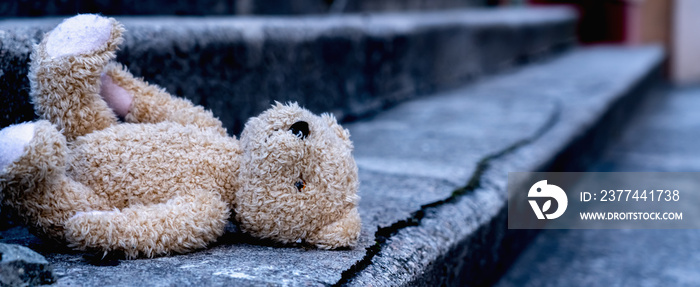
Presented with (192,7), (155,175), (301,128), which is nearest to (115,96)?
(155,175)

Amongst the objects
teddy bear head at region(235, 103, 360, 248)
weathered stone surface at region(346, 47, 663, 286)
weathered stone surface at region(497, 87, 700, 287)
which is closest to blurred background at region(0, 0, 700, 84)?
weathered stone surface at region(346, 47, 663, 286)

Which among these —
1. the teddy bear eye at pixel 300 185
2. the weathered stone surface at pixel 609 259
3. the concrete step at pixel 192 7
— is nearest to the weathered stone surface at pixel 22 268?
the teddy bear eye at pixel 300 185

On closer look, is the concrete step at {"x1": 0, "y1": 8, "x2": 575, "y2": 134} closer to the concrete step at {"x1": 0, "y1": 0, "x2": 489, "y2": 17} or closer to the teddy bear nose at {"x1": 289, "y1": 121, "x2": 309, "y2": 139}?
the concrete step at {"x1": 0, "y1": 0, "x2": 489, "y2": 17}

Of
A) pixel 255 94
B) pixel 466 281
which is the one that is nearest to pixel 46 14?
pixel 255 94

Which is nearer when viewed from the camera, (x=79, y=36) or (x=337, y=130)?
(x=79, y=36)

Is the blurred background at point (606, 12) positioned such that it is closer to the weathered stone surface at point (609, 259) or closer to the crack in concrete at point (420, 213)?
the crack in concrete at point (420, 213)

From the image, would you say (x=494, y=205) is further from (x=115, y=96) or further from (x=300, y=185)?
(x=115, y=96)
